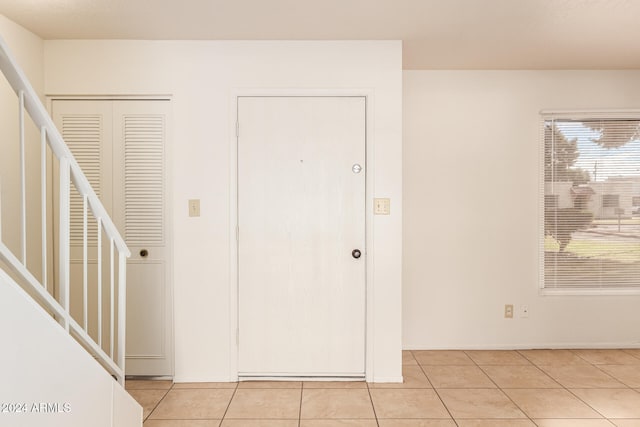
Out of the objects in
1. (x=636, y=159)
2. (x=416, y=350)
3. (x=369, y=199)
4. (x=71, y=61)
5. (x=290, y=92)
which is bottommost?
(x=416, y=350)

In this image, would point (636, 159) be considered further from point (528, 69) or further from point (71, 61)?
point (71, 61)

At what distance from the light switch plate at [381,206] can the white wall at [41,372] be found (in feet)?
6.40

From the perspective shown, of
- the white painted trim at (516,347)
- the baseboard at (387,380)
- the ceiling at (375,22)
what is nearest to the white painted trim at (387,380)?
the baseboard at (387,380)

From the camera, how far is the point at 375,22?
9.66 feet

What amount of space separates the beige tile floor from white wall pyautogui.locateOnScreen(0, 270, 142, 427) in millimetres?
862

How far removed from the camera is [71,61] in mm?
3291

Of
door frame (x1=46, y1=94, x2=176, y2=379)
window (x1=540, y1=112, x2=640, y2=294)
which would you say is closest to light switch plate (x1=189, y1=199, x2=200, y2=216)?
door frame (x1=46, y1=94, x2=176, y2=379)

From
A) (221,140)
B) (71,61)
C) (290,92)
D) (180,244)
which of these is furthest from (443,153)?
(71,61)

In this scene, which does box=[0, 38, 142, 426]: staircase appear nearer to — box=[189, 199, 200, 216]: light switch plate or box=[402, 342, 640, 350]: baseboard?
box=[189, 199, 200, 216]: light switch plate

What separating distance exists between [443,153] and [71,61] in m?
2.94

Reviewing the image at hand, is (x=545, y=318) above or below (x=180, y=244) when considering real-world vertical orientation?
below

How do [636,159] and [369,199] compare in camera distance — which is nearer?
[369,199]

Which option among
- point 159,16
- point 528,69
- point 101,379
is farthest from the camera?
point 528,69

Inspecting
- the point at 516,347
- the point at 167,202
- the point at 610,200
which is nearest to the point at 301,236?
the point at 167,202
